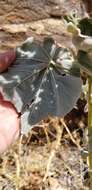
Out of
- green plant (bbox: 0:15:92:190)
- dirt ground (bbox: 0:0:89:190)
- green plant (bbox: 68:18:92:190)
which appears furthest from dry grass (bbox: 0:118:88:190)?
green plant (bbox: 68:18:92:190)

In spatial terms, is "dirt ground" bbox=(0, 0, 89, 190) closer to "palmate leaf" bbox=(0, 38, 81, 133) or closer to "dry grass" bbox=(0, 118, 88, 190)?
"dry grass" bbox=(0, 118, 88, 190)

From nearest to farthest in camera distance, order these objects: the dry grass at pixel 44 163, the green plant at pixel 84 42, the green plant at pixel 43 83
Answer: the green plant at pixel 84 42 < the green plant at pixel 43 83 < the dry grass at pixel 44 163

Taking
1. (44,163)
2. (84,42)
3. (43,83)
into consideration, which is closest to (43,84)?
(43,83)

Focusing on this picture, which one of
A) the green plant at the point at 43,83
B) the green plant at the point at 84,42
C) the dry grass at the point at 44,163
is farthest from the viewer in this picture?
the dry grass at the point at 44,163

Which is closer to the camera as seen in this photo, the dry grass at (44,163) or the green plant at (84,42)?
the green plant at (84,42)

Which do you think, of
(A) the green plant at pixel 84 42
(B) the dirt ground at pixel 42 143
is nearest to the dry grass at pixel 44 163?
(B) the dirt ground at pixel 42 143

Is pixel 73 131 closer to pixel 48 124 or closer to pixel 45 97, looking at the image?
pixel 48 124

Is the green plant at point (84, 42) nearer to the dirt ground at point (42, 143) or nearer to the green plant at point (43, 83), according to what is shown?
the green plant at point (43, 83)
